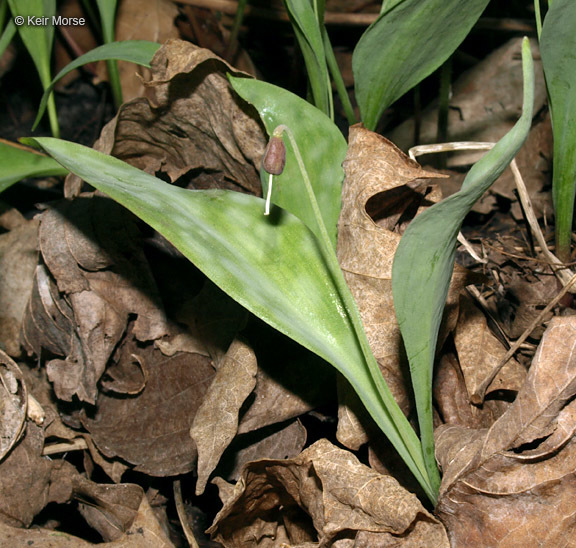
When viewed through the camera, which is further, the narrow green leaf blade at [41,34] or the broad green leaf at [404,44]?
the narrow green leaf blade at [41,34]

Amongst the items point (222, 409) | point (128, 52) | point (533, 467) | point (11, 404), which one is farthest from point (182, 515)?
point (128, 52)

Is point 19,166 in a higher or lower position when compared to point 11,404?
higher

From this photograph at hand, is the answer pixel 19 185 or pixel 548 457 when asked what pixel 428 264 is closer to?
pixel 548 457

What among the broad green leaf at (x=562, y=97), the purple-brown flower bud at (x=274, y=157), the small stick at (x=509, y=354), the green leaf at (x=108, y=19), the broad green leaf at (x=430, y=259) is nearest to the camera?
the broad green leaf at (x=430, y=259)

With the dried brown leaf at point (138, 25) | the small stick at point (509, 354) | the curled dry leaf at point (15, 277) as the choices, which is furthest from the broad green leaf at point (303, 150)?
the dried brown leaf at point (138, 25)

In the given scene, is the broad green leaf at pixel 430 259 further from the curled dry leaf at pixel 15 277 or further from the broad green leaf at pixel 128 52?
the curled dry leaf at pixel 15 277

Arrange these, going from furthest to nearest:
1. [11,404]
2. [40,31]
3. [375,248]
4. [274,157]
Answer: [40,31] → [11,404] → [375,248] → [274,157]

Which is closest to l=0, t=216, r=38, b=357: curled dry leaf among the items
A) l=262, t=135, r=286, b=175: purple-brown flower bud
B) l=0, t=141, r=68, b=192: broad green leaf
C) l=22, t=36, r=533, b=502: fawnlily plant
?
l=0, t=141, r=68, b=192: broad green leaf

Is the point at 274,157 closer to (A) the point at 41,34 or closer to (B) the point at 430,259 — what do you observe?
(B) the point at 430,259
